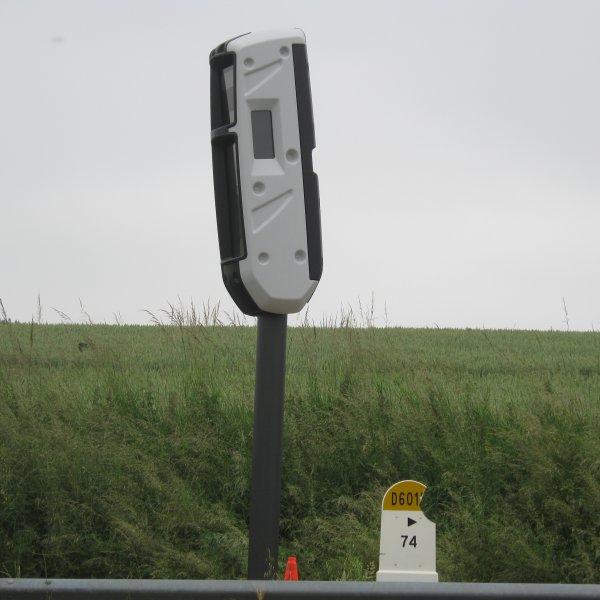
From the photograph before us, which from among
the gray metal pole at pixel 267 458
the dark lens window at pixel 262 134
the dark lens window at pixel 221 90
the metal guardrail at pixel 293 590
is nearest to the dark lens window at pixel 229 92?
the dark lens window at pixel 221 90

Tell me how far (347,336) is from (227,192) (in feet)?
15.0

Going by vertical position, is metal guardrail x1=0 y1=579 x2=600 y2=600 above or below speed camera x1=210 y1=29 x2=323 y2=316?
below

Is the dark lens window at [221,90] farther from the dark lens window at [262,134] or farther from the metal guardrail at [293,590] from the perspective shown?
the metal guardrail at [293,590]

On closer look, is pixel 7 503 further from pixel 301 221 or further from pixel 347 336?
pixel 347 336

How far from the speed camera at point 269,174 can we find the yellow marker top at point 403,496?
1.02 meters

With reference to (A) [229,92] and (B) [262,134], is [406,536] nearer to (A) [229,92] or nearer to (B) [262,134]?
(B) [262,134]

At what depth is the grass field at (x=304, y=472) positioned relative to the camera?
6.13 m

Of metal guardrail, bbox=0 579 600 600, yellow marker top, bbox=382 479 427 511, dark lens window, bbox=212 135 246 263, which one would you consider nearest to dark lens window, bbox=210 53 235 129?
dark lens window, bbox=212 135 246 263

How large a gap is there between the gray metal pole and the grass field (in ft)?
2.72

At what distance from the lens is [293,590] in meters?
4.26

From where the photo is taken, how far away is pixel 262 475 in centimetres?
518

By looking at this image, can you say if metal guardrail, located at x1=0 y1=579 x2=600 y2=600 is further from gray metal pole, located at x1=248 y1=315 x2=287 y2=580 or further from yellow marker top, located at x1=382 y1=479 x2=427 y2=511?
gray metal pole, located at x1=248 y1=315 x2=287 y2=580

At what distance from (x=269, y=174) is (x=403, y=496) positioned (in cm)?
165

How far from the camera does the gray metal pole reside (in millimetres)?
5168
